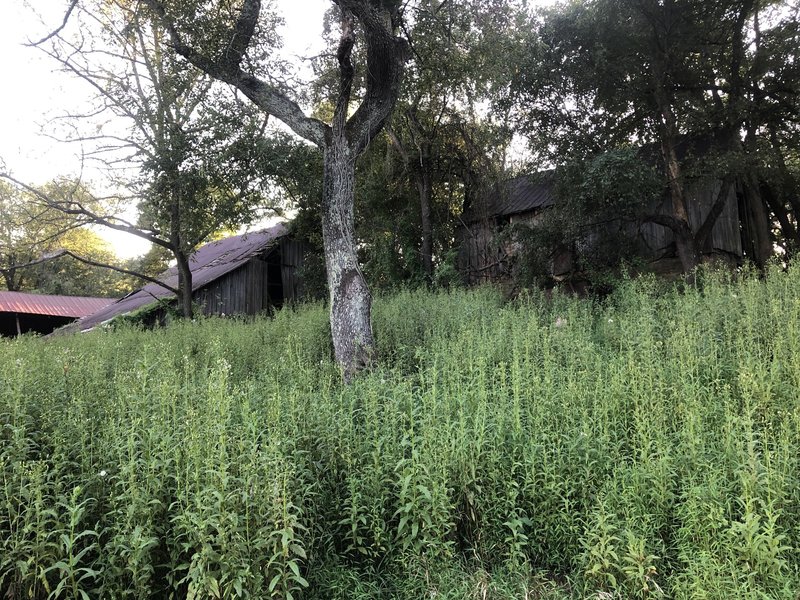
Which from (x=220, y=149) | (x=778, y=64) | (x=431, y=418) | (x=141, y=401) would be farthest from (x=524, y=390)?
(x=778, y=64)

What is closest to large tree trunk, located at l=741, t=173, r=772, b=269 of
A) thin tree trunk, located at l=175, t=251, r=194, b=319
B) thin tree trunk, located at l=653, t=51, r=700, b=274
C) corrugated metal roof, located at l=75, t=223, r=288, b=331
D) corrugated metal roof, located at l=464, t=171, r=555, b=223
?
thin tree trunk, located at l=653, t=51, r=700, b=274

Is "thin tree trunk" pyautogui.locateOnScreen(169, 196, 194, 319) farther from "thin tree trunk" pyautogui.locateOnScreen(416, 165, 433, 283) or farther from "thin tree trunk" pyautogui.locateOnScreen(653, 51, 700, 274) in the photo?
"thin tree trunk" pyautogui.locateOnScreen(653, 51, 700, 274)

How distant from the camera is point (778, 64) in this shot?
13547 mm

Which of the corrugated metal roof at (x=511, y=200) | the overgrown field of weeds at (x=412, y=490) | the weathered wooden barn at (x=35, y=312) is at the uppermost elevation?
the corrugated metal roof at (x=511, y=200)

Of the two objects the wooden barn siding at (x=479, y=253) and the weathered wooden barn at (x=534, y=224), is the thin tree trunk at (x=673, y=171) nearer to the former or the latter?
the weathered wooden barn at (x=534, y=224)

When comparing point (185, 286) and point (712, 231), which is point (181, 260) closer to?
point (185, 286)

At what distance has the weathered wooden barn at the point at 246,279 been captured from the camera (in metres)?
20.8

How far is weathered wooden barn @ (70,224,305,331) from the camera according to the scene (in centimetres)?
2075

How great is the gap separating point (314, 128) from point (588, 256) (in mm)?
8982

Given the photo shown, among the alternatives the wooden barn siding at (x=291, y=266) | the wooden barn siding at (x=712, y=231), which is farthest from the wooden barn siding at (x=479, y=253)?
the wooden barn siding at (x=291, y=266)

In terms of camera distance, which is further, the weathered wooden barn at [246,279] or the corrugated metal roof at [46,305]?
the corrugated metal roof at [46,305]

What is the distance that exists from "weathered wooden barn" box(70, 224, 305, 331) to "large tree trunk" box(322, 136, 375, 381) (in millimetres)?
12527

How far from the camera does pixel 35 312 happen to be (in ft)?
95.6

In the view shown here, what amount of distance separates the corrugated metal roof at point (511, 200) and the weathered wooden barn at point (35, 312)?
83.1 ft
